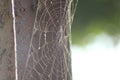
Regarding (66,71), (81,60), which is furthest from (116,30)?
(66,71)

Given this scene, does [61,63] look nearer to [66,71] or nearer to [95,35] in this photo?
[66,71]

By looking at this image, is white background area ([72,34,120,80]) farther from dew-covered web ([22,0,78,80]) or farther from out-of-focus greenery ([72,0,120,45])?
dew-covered web ([22,0,78,80])

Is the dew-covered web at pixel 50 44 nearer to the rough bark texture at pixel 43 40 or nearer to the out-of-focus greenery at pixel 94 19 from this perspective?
the rough bark texture at pixel 43 40

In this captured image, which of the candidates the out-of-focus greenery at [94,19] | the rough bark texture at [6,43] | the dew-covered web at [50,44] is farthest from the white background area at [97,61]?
the rough bark texture at [6,43]

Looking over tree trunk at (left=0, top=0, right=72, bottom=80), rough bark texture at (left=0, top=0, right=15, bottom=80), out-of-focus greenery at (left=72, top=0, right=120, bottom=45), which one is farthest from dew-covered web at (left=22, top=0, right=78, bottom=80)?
out-of-focus greenery at (left=72, top=0, right=120, bottom=45)

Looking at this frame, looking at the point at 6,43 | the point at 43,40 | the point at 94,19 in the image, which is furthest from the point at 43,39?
the point at 94,19
